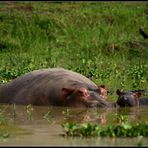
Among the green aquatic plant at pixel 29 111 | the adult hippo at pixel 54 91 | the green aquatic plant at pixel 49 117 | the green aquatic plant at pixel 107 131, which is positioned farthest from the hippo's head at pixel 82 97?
the green aquatic plant at pixel 107 131

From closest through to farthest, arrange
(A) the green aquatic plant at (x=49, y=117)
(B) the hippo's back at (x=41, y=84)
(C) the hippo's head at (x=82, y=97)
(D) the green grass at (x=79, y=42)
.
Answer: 1. (A) the green aquatic plant at (x=49, y=117)
2. (C) the hippo's head at (x=82, y=97)
3. (B) the hippo's back at (x=41, y=84)
4. (D) the green grass at (x=79, y=42)

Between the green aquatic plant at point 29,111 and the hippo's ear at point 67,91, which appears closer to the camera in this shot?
the green aquatic plant at point 29,111

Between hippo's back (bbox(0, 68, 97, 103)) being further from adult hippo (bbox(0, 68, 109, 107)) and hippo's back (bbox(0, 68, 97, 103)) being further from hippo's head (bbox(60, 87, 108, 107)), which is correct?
hippo's head (bbox(60, 87, 108, 107))

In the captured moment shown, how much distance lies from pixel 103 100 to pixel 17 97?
123 centimetres

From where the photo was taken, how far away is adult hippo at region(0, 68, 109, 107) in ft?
28.2

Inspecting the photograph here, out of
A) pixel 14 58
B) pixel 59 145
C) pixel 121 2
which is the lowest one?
pixel 59 145

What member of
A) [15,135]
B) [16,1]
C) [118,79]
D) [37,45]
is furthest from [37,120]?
[16,1]

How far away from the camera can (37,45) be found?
52.5 ft

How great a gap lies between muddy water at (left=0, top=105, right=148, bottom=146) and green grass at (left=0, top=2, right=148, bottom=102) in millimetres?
2713

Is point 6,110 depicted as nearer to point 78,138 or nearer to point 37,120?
point 37,120

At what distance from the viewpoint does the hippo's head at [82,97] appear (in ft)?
27.9

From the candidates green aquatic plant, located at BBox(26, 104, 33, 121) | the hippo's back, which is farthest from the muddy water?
the hippo's back

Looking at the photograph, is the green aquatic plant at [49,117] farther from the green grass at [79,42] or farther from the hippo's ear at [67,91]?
the green grass at [79,42]

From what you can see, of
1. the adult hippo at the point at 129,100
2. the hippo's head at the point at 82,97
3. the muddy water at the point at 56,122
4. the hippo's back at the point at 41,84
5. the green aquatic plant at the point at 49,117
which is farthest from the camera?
the hippo's back at the point at 41,84
